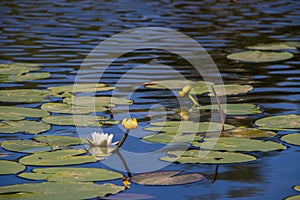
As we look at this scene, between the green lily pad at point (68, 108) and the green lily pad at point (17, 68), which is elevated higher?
the green lily pad at point (17, 68)

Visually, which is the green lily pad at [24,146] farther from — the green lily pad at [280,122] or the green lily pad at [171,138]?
the green lily pad at [280,122]

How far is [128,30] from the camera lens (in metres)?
8.01

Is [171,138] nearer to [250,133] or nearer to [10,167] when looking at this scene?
[250,133]

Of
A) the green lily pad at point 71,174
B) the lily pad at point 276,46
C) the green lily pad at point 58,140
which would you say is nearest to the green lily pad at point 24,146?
the green lily pad at point 58,140

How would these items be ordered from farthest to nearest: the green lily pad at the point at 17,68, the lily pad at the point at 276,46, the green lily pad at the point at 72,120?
the lily pad at the point at 276,46 < the green lily pad at the point at 17,68 < the green lily pad at the point at 72,120

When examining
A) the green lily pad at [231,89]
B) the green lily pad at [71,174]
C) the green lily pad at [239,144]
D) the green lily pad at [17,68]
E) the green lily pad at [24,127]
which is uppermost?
the green lily pad at [17,68]

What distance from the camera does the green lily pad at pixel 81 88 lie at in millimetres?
4875

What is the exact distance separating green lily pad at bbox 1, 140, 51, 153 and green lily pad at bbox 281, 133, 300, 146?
48.6 inches

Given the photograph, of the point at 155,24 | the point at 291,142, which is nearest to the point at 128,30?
the point at 155,24

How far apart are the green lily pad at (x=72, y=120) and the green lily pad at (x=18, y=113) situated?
0.34 ft

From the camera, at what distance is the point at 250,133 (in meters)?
3.73

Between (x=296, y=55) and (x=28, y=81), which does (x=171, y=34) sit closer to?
(x=296, y=55)

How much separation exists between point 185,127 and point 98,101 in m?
0.87

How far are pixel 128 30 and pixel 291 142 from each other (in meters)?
4.70
